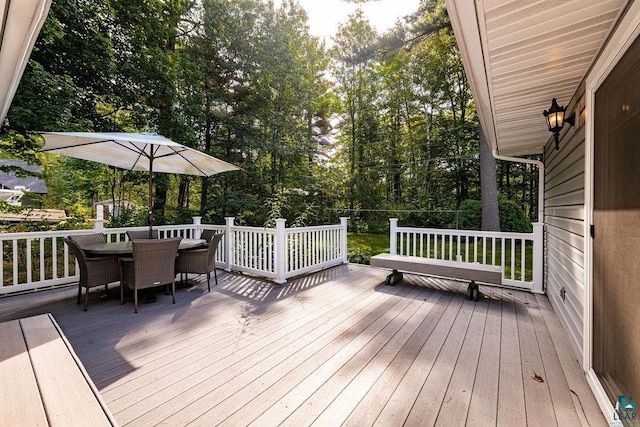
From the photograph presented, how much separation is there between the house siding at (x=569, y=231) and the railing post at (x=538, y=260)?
3.8 inches

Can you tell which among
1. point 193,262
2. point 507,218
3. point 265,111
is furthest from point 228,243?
point 507,218

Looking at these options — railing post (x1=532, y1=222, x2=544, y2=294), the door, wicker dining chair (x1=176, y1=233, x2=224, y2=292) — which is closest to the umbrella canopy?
wicker dining chair (x1=176, y1=233, x2=224, y2=292)

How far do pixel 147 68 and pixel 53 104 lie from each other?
2332mm

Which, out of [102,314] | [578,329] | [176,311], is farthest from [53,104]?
[578,329]

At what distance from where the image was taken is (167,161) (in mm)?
4727

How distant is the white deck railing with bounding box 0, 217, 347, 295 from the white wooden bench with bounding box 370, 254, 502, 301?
129cm

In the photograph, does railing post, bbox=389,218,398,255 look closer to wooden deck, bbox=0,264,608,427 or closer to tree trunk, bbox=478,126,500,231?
wooden deck, bbox=0,264,608,427

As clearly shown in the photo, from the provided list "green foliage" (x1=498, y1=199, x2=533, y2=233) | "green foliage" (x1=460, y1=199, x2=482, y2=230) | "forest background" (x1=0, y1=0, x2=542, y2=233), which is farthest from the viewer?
"green foliage" (x1=460, y1=199, x2=482, y2=230)

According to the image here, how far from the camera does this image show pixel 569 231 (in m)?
2.80

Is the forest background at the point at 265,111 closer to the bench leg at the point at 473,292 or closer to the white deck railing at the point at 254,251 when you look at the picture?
the white deck railing at the point at 254,251

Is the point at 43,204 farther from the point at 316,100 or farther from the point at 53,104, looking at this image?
the point at 316,100

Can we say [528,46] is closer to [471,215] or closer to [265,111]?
[471,215]

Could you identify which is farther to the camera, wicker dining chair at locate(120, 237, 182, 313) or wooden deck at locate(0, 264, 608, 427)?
wicker dining chair at locate(120, 237, 182, 313)

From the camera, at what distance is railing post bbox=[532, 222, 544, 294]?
4148mm
